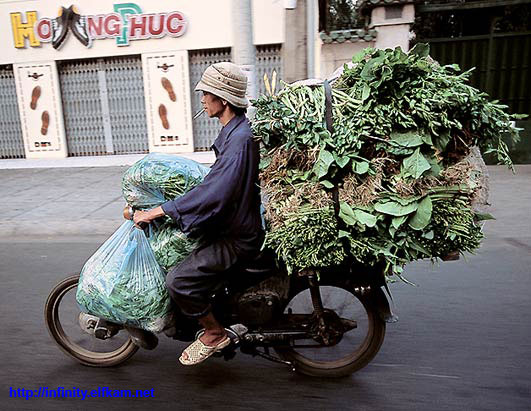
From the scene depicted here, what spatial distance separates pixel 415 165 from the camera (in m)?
2.18

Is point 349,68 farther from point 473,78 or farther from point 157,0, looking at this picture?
point 157,0

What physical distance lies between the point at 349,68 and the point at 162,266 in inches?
57.5

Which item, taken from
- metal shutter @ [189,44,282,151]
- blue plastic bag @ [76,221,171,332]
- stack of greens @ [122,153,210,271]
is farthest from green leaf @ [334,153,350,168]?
metal shutter @ [189,44,282,151]

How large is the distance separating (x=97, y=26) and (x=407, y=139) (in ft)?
32.5

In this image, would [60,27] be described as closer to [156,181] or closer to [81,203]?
[81,203]

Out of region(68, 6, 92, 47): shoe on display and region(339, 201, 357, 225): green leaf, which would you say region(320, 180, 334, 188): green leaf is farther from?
region(68, 6, 92, 47): shoe on display

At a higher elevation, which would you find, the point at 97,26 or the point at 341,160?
the point at 97,26

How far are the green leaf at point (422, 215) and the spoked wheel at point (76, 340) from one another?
6.22 ft

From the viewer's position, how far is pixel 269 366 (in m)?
3.02

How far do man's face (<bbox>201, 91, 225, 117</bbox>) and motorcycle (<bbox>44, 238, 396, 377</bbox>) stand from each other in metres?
0.81

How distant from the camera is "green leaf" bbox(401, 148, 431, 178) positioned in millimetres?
2162

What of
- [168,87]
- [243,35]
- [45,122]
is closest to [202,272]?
[243,35]

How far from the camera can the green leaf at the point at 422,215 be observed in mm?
2189

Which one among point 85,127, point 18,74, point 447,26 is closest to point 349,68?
point 447,26
